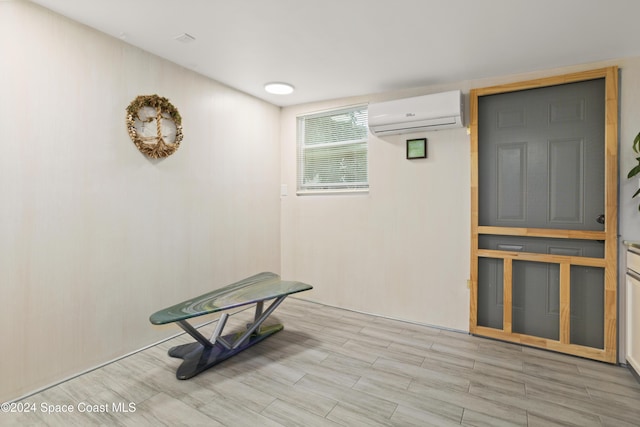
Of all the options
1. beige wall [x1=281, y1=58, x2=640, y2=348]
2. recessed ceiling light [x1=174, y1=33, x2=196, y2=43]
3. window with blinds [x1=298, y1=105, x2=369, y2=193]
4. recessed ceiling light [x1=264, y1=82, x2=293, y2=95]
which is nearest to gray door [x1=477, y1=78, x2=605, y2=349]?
beige wall [x1=281, y1=58, x2=640, y2=348]

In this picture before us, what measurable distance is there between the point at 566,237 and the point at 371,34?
2.33 m

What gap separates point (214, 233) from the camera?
3.30 metres

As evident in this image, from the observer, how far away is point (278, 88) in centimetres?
340

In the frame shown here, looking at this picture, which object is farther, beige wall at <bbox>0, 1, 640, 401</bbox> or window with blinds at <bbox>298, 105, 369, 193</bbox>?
window with blinds at <bbox>298, 105, 369, 193</bbox>

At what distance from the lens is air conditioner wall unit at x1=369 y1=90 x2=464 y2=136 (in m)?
2.94

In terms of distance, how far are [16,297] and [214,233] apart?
1573 mm

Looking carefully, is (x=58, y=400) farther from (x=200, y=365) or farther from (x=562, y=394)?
(x=562, y=394)

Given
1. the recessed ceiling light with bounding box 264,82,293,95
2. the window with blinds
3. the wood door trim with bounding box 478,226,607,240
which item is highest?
the recessed ceiling light with bounding box 264,82,293,95

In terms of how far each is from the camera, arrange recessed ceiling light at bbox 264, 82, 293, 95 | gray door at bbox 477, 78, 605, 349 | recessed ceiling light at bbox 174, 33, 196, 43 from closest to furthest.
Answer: recessed ceiling light at bbox 174, 33, 196, 43
gray door at bbox 477, 78, 605, 349
recessed ceiling light at bbox 264, 82, 293, 95

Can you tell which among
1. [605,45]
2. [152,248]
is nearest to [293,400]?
[152,248]

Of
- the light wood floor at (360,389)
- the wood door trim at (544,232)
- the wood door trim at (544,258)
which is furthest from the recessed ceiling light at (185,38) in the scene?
the wood door trim at (544,258)

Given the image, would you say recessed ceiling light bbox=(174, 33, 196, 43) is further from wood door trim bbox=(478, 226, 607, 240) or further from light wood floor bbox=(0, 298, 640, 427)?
wood door trim bbox=(478, 226, 607, 240)

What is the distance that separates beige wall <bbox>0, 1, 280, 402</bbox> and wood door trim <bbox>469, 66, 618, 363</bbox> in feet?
8.37

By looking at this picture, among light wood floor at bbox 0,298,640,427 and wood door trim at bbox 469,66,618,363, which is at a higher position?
wood door trim at bbox 469,66,618,363
